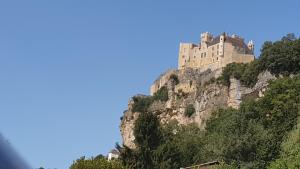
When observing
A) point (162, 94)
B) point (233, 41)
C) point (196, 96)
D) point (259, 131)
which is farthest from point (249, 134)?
point (233, 41)

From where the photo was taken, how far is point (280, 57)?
181ft

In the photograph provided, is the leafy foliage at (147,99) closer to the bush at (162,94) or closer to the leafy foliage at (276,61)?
the bush at (162,94)

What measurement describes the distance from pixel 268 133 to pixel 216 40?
5093 centimetres

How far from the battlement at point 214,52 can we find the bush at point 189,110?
30.4ft

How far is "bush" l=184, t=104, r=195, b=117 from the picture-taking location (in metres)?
69.1

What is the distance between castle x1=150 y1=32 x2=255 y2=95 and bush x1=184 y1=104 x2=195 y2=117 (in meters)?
2.95

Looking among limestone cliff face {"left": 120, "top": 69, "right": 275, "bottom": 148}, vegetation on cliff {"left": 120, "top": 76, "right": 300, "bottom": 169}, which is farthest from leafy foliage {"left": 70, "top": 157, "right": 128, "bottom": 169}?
limestone cliff face {"left": 120, "top": 69, "right": 275, "bottom": 148}

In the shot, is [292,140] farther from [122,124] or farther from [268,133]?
[122,124]

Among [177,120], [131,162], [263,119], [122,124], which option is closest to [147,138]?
[131,162]

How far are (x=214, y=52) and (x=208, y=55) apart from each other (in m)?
1.15

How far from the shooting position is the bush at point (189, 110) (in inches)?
2721

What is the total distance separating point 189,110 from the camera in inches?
2736

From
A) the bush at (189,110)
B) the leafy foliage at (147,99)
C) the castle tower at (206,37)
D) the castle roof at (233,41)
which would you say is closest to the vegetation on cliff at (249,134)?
the bush at (189,110)

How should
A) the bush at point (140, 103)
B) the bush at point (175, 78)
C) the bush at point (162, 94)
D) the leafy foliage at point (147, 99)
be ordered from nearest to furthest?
the bush at point (162, 94)
the leafy foliage at point (147, 99)
the bush at point (175, 78)
the bush at point (140, 103)
